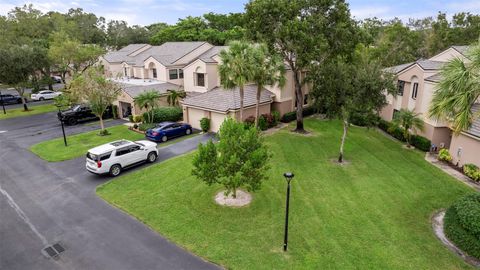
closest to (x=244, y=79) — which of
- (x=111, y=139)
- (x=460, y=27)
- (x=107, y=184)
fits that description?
(x=107, y=184)

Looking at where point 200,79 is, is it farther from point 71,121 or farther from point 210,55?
point 71,121

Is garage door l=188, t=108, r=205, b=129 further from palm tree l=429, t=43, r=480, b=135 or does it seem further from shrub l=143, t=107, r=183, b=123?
palm tree l=429, t=43, r=480, b=135

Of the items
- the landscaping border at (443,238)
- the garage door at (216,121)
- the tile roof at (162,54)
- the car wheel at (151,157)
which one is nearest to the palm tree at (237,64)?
the garage door at (216,121)

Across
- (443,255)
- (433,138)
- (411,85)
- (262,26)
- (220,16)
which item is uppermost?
(220,16)

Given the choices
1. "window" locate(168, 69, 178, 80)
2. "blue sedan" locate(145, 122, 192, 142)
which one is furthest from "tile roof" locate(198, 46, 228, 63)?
"blue sedan" locate(145, 122, 192, 142)

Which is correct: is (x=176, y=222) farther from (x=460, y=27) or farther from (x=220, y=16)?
(x=220, y=16)

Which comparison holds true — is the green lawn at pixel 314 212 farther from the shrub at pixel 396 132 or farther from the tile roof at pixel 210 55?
the tile roof at pixel 210 55
